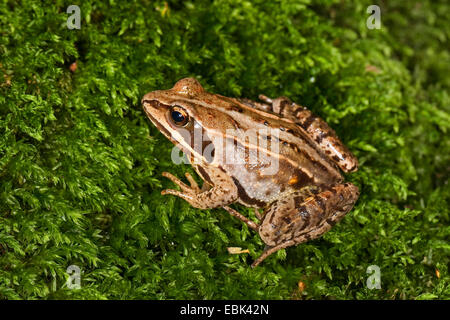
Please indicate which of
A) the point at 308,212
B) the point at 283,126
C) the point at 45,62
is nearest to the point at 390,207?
the point at 308,212

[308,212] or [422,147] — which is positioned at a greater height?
[422,147]

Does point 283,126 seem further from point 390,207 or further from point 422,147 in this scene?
point 422,147

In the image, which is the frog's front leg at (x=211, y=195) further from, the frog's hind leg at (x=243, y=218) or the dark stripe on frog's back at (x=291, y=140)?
the dark stripe on frog's back at (x=291, y=140)

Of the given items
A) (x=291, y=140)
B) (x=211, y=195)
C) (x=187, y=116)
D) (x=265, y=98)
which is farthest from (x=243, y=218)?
(x=265, y=98)

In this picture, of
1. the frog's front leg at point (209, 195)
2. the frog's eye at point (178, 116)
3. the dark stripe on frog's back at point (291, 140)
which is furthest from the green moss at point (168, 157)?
the dark stripe on frog's back at point (291, 140)

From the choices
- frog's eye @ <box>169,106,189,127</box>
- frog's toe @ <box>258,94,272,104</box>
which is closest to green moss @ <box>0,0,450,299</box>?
frog's toe @ <box>258,94,272,104</box>
